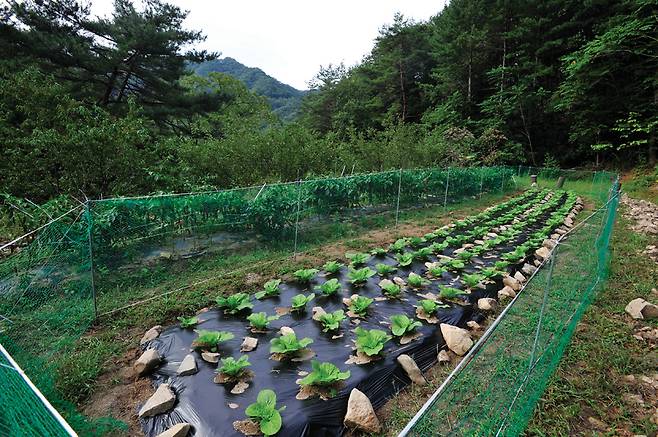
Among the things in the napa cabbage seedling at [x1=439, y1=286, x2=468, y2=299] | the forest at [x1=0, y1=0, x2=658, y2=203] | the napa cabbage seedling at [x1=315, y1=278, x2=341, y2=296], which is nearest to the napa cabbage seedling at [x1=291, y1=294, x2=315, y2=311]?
the napa cabbage seedling at [x1=315, y1=278, x2=341, y2=296]

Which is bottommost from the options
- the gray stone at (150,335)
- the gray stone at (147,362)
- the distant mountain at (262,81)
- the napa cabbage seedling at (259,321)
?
the gray stone at (150,335)

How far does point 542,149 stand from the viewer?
810 inches

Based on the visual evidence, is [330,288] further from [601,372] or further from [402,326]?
[601,372]

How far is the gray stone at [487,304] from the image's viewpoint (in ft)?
11.3

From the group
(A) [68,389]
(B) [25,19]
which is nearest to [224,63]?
(B) [25,19]

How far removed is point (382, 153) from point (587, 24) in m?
15.9

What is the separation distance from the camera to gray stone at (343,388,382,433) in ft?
6.52

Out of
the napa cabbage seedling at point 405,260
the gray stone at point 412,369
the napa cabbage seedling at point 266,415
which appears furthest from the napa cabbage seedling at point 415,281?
the napa cabbage seedling at point 266,415

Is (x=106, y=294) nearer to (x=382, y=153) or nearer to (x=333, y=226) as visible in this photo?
(x=333, y=226)

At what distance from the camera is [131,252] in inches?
158

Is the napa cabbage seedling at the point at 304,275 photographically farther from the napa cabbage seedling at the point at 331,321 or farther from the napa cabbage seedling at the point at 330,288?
the napa cabbage seedling at the point at 331,321

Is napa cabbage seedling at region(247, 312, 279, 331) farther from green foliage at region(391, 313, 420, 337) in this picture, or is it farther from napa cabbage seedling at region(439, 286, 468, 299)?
napa cabbage seedling at region(439, 286, 468, 299)

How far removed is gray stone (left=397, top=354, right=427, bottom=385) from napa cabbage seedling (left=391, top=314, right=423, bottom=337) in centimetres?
27

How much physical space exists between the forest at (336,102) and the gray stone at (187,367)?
3833mm
